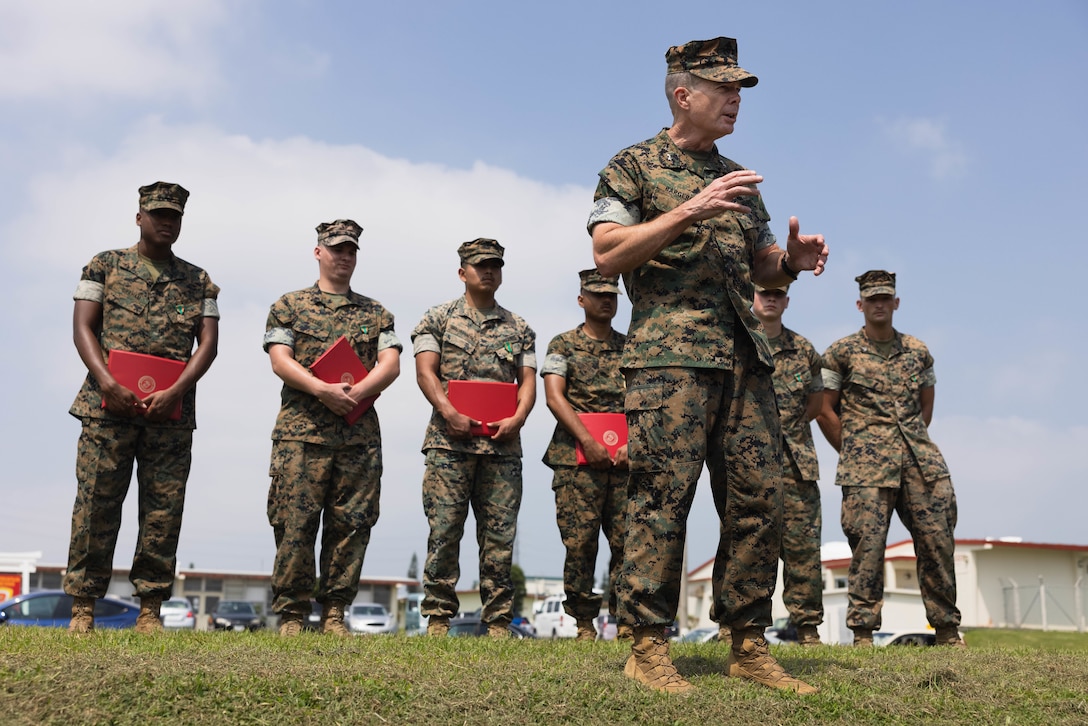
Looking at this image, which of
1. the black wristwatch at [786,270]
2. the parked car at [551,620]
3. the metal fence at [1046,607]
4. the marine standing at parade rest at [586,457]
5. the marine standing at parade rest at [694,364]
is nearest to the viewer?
the marine standing at parade rest at [694,364]

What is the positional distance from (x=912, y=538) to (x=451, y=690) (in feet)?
17.3

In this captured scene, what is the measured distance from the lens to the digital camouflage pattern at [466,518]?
720 centimetres

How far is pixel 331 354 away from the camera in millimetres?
7102

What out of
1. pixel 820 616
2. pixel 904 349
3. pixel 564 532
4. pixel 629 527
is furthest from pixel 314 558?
pixel 904 349

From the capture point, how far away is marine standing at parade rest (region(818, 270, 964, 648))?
26.6 ft

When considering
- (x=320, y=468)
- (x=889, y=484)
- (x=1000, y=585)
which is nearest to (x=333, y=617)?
(x=320, y=468)

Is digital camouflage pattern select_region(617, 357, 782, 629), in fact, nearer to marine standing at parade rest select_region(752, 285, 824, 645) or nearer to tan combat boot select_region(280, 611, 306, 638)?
tan combat boot select_region(280, 611, 306, 638)

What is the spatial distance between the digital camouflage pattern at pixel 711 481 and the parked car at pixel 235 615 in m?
27.4

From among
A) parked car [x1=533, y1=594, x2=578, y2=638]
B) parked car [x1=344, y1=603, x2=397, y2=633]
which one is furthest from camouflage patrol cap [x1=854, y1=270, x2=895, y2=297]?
parked car [x1=533, y1=594, x2=578, y2=638]

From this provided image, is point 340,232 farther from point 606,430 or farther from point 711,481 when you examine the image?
point 711,481

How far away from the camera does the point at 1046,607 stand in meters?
31.5

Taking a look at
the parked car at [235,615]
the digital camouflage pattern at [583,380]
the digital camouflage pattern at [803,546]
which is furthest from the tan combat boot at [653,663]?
the parked car at [235,615]

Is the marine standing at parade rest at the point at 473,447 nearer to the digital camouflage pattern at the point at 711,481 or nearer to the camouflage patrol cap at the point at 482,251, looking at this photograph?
the camouflage patrol cap at the point at 482,251

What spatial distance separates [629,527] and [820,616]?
4462 mm
